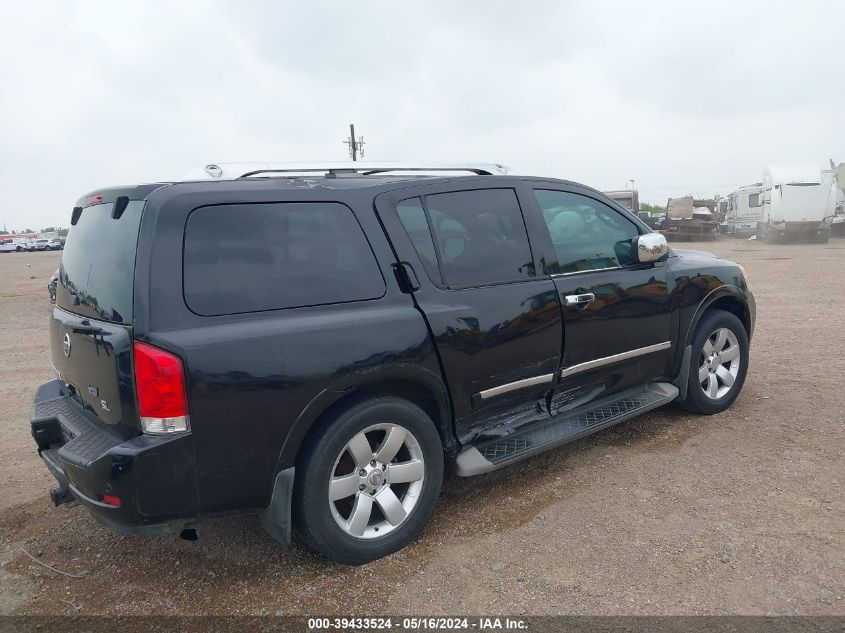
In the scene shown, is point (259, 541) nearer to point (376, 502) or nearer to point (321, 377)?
point (376, 502)

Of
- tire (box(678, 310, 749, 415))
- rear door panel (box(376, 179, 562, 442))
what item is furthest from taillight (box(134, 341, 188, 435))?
tire (box(678, 310, 749, 415))

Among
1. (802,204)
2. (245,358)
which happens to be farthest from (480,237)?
(802,204)

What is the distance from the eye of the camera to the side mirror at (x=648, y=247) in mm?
4016

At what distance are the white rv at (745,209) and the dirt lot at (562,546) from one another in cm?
2617

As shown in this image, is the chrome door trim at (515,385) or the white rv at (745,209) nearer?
the chrome door trim at (515,385)

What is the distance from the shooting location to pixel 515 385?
11.2 feet

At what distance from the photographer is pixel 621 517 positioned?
3.26 meters

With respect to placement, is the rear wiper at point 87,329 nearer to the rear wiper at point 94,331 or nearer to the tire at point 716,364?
the rear wiper at point 94,331

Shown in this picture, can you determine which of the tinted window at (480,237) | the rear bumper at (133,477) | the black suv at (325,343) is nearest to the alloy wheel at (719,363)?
the black suv at (325,343)

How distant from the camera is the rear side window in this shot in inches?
102

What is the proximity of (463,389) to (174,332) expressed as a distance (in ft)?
4.66

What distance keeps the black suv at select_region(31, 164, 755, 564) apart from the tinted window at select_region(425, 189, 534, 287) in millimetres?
11

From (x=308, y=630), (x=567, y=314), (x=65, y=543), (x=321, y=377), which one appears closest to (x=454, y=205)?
(x=567, y=314)

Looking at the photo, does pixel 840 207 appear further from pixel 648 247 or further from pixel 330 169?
pixel 330 169
